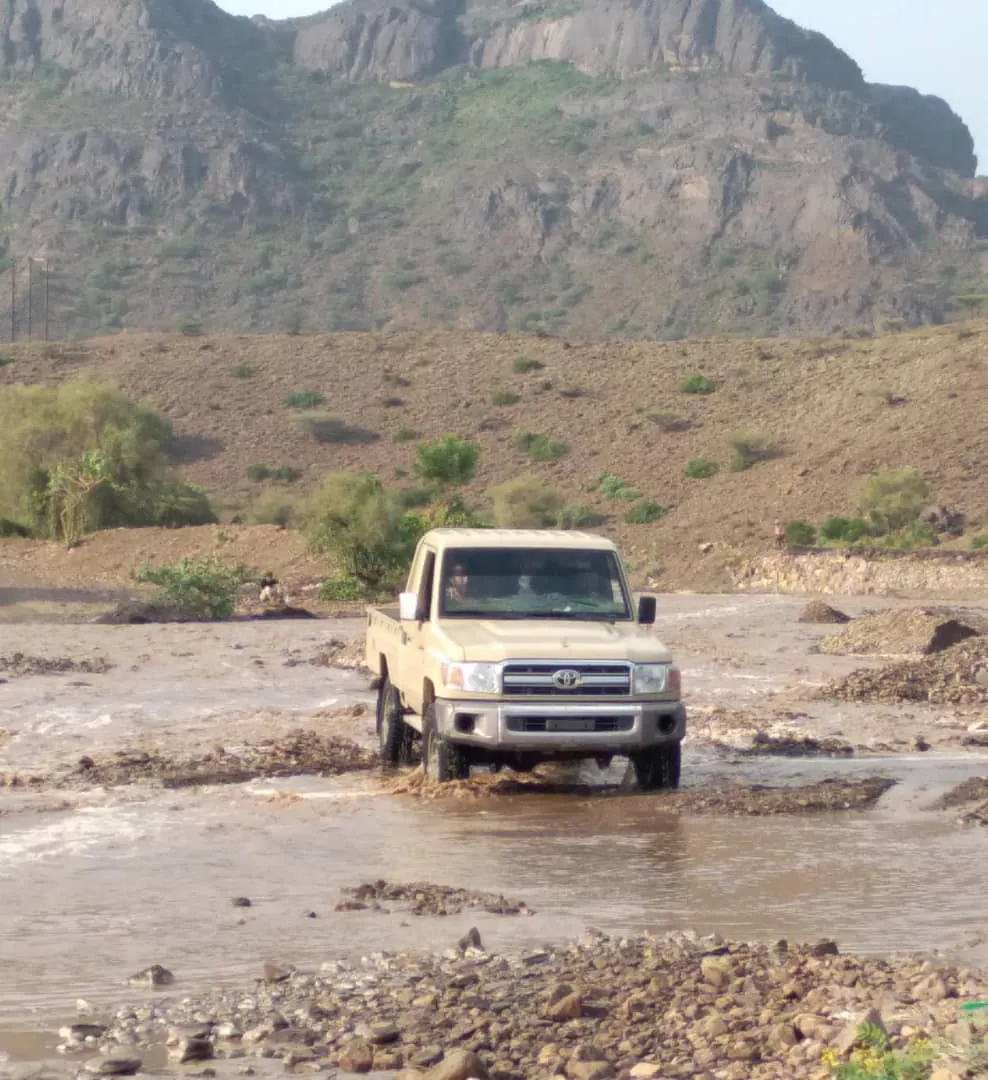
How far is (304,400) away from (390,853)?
2273 inches

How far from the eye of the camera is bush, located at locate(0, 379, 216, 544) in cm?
4323

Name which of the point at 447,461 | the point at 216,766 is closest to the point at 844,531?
the point at 447,461

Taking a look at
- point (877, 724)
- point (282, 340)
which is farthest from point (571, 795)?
point (282, 340)

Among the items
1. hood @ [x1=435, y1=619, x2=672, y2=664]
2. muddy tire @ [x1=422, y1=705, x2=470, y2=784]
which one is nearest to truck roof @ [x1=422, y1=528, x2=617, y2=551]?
hood @ [x1=435, y1=619, x2=672, y2=664]

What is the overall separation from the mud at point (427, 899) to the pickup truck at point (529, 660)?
90.7 inches

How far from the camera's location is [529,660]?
1130 centimetres

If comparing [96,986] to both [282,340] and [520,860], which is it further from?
[282,340]

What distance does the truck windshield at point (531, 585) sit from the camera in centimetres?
1225

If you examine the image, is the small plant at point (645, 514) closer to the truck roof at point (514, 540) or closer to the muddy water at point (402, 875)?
the truck roof at point (514, 540)

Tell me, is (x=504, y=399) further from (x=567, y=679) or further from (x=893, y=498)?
(x=567, y=679)

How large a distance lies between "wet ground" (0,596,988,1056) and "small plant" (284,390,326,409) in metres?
50.0

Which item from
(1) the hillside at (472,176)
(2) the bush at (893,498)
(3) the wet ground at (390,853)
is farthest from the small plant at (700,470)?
(3) the wet ground at (390,853)

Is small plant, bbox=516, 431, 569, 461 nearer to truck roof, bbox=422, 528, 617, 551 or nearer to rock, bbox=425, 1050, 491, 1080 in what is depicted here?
truck roof, bbox=422, 528, 617, 551

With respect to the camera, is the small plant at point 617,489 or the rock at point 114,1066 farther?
the small plant at point 617,489
